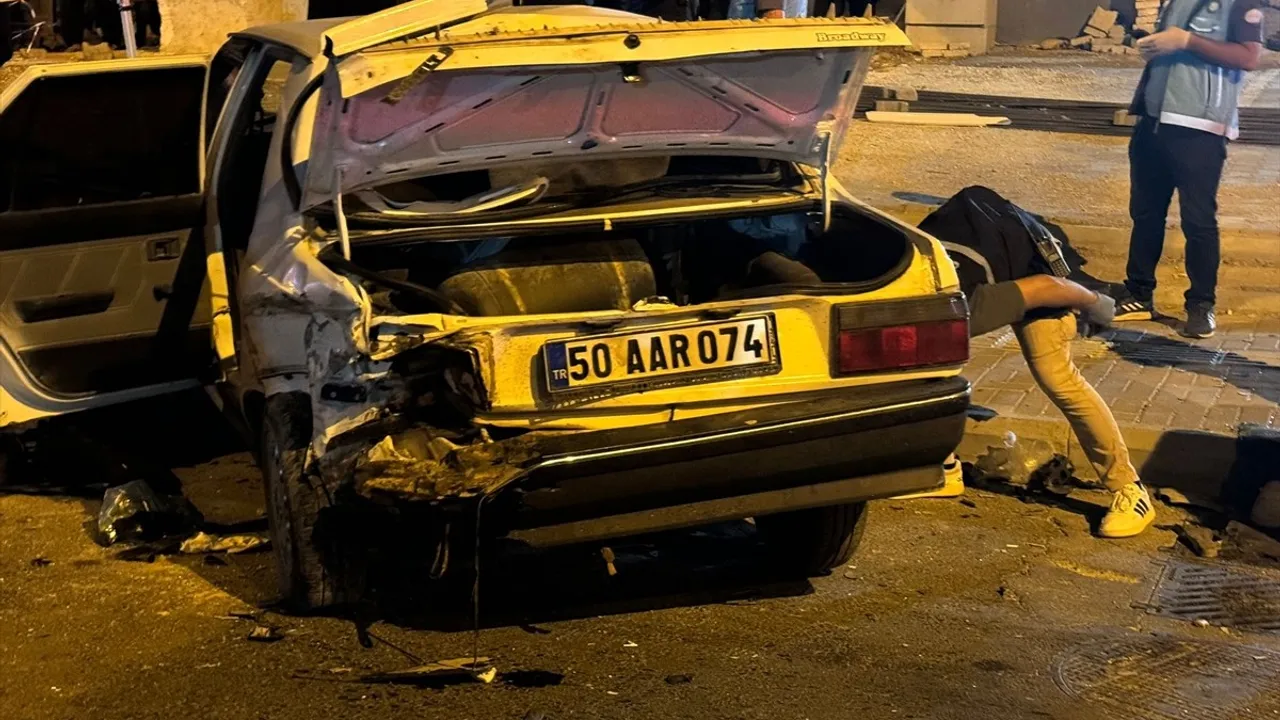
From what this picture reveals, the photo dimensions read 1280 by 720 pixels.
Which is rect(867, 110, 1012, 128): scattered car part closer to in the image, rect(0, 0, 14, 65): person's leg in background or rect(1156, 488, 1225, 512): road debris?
rect(1156, 488, 1225, 512): road debris

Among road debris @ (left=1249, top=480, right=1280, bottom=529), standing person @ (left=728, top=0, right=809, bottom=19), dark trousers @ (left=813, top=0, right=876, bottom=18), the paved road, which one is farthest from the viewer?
dark trousers @ (left=813, top=0, right=876, bottom=18)

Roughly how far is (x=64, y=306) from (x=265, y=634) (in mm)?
1725

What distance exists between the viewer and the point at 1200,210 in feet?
23.9

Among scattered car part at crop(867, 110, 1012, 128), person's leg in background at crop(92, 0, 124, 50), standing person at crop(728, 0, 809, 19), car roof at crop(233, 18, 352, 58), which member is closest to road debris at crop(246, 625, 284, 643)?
car roof at crop(233, 18, 352, 58)

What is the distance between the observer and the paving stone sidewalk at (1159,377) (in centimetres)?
583

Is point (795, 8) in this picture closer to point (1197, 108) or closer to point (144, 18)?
point (1197, 108)

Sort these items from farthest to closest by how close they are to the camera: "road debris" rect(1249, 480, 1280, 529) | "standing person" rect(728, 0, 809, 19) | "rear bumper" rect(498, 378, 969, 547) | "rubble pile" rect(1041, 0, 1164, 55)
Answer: "rubble pile" rect(1041, 0, 1164, 55)
"standing person" rect(728, 0, 809, 19)
"road debris" rect(1249, 480, 1280, 529)
"rear bumper" rect(498, 378, 969, 547)

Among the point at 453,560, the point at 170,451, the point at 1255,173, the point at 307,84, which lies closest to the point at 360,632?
the point at 453,560

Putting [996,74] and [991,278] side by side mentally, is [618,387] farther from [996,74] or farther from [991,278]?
[996,74]

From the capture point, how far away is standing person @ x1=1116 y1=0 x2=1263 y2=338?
7.19 meters

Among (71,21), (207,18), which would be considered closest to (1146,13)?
(207,18)

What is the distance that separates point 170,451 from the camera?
5.96 meters

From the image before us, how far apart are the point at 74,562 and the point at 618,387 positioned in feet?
7.34

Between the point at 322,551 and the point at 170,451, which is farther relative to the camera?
the point at 170,451
